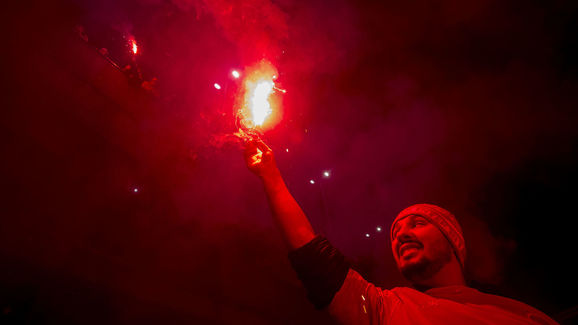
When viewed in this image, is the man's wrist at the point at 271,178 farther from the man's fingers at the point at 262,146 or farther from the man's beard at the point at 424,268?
the man's beard at the point at 424,268

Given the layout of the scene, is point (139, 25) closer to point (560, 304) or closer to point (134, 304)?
point (134, 304)

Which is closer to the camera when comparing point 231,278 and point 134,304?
point 134,304

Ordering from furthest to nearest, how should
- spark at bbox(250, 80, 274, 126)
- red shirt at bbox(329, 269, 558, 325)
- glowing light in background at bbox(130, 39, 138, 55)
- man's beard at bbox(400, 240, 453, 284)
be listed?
glowing light in background at bbox(130, 39, 138, 55)
spark at bbox(250, 80, 274, 126)
man's beard at bbox(400, 240, 453, 284)
red shirt at bbox(329, 269, 558, 325)

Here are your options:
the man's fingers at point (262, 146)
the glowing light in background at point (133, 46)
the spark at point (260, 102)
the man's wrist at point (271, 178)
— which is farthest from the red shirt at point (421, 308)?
the glowing light in background at point (133, 46)

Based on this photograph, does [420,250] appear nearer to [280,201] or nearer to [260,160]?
[280,201]

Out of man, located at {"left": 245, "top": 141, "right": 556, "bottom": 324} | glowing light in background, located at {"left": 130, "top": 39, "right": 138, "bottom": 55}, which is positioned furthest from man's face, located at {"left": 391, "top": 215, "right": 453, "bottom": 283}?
glowing light in background, located at {"left": 130, "top": 39, "right": 138, "bottom": 55}

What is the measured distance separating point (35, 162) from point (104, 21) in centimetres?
183

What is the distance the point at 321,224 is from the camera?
285 inches

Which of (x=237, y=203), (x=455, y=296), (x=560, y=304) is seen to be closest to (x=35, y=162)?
(x=237, y=203)

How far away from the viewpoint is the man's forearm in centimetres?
184

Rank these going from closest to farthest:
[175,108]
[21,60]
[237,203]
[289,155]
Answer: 1. [21,60]
2. [175,108]
3. [237,203]
4. [289,155]

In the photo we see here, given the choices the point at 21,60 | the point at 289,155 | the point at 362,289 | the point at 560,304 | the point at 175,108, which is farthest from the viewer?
Result: the point at 560,304

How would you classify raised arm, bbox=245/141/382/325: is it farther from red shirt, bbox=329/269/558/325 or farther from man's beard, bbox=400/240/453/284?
man's beard, bbox=400/240/453/284

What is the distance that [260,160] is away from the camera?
7.80 feet
